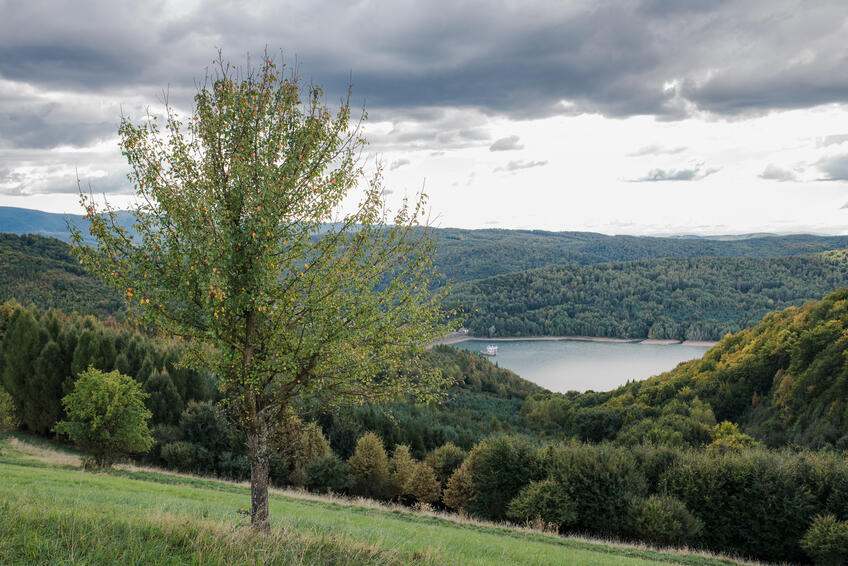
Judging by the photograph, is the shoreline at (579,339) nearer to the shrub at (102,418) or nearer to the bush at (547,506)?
the bush at (547,506)

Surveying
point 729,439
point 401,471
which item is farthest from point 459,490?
point 729,439

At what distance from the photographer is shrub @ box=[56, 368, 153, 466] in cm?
2236

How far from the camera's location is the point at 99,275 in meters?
7.65

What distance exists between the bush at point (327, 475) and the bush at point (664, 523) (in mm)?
16527

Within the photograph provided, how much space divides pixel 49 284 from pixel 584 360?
126 metres

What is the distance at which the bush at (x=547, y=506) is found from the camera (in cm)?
2178

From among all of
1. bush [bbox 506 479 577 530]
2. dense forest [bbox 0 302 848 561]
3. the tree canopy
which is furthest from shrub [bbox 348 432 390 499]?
the tree canopy

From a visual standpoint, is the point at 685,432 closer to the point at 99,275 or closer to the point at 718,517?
the point at 718,517

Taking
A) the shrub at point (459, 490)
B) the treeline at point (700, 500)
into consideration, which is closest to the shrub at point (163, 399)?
the shrub at point (459, 490)

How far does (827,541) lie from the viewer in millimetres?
18188

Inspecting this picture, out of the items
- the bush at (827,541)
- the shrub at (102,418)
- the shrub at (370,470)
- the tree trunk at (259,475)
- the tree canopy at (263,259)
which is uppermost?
the tree canopy at (263,259)

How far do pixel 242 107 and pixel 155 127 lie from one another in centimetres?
146

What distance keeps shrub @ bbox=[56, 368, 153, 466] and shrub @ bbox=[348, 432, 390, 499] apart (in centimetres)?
1314

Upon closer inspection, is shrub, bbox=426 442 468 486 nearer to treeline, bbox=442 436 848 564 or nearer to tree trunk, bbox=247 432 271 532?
treeline, bbox=442 436 848 564
